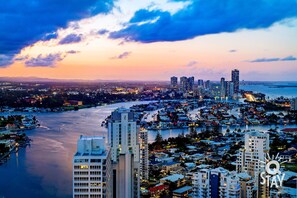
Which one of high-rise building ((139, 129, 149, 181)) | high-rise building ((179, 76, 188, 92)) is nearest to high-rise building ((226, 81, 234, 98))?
high-rise building ((179, 76, 188, 92))

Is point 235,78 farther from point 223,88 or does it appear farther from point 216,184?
point 216,184

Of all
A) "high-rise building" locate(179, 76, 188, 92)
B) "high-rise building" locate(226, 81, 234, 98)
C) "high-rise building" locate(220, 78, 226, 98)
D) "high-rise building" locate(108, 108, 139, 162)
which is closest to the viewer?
"high-rise building" locate(108, 108, 139, 162)

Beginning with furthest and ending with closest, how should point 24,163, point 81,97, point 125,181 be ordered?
point 81,97 → point 24,163 → point 125,181

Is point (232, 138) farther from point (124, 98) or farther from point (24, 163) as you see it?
point (124, 98)

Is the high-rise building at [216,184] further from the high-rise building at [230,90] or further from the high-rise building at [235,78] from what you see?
the high-rise building at [235,78]

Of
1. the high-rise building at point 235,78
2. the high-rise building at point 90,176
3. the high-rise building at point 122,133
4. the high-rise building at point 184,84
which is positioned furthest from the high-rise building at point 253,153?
the high-rise building at point 184,84

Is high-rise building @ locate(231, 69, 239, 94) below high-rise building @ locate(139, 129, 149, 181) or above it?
above

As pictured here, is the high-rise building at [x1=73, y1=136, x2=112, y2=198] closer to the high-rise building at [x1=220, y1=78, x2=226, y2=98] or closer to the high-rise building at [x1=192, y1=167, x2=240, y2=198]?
the high-rise building at [x1=192, y1=167, x2=240, y2=198]

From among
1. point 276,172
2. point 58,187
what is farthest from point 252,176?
point 58,187
